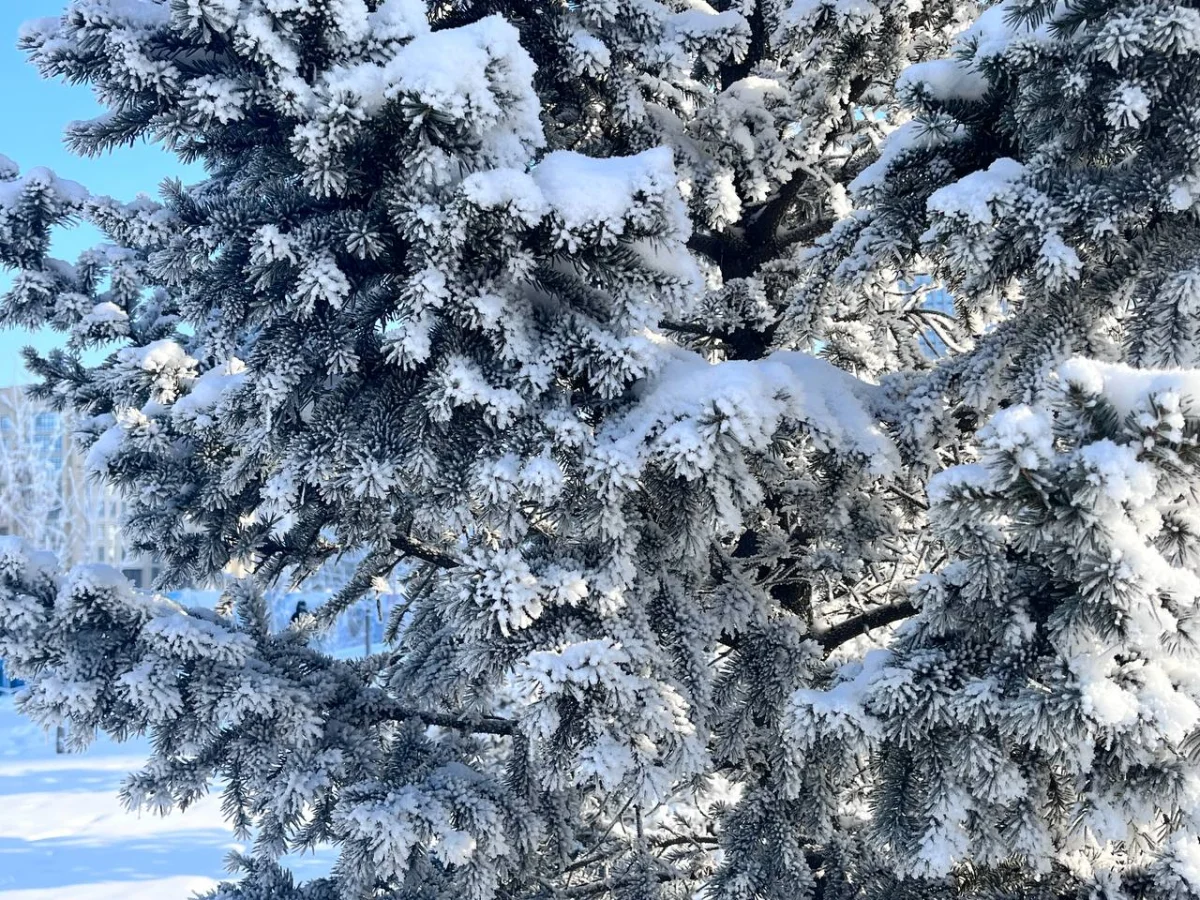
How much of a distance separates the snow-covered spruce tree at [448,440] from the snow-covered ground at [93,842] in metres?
6.04

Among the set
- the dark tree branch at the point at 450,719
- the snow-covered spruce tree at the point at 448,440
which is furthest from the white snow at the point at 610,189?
the dark tree branch at the point at 450,719

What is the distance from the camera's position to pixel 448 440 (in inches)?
110

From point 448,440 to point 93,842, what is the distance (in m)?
11.2

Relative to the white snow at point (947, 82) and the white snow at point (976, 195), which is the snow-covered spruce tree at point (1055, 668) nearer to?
the white snow at point (976, 195)

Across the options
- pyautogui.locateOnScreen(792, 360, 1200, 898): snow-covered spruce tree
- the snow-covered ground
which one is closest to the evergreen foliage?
pyautogui.locateOnScreen(792, 360, 1200, 898): snow-covered spruce tree

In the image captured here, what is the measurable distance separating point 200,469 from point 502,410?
168 cm

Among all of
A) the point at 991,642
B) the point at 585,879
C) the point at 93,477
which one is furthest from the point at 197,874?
the point at 991,642

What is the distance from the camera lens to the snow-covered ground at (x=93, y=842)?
9625 mm

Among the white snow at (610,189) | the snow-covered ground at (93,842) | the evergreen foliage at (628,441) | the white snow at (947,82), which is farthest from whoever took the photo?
the snow-covered ground at (93,842)

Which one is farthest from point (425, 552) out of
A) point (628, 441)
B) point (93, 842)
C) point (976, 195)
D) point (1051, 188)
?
point (93, 842)

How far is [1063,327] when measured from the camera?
2572mm

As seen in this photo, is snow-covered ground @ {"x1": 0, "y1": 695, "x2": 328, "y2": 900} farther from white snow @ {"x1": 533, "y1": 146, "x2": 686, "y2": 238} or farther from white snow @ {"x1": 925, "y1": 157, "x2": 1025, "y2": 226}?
white snow @ {"x1": 925, "y1": 157, "x2": 1025, "y2": 226}

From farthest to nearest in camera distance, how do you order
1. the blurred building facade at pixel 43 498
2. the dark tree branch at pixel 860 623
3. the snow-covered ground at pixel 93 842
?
the blurred building facade at pixel 43 498
the snow-covered ground at pixel 93 842
the dark tree branch at pixel 860 623

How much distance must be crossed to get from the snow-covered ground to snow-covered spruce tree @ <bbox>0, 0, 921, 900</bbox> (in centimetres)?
604
